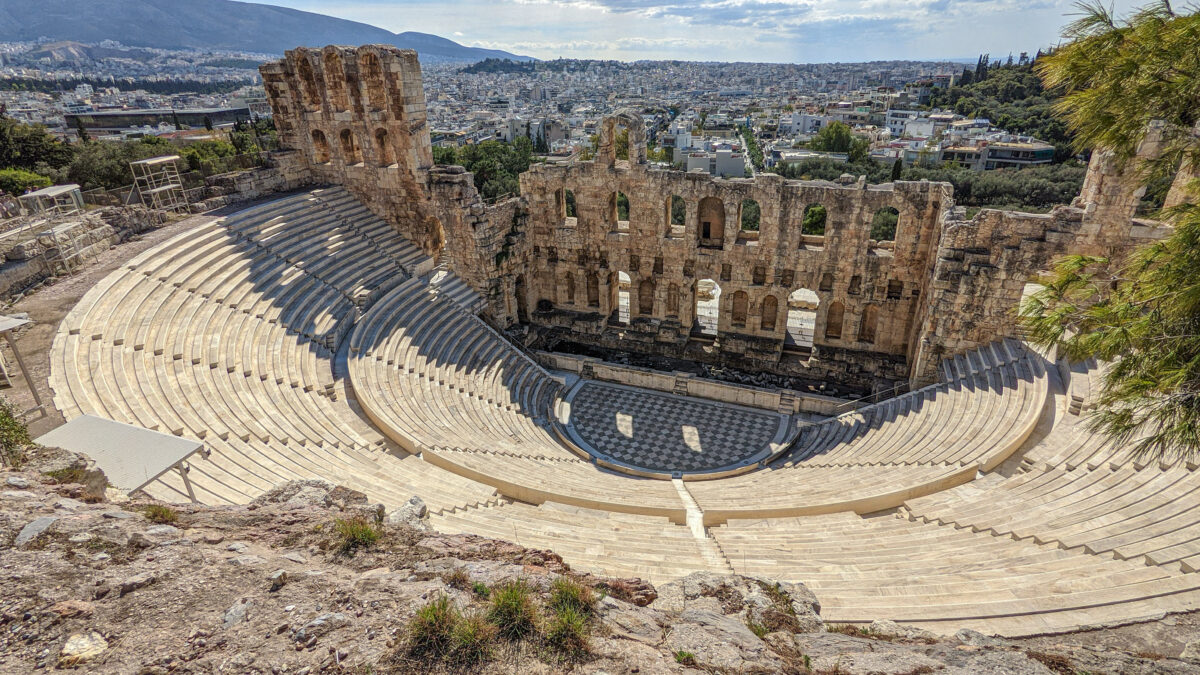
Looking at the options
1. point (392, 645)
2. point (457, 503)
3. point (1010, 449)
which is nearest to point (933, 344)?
point (1010, 449)

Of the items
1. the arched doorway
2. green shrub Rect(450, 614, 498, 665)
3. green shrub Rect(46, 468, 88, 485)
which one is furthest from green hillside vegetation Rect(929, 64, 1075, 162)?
green shrub Rect(46, 468, 88, 485)

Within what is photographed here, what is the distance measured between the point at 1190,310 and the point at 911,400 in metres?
13.6

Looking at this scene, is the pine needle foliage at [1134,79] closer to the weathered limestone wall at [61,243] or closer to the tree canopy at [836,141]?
the weathered limestone wall at [61,243]

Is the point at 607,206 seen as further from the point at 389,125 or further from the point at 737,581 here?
the point at 737,581

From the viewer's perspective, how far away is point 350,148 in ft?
86.0

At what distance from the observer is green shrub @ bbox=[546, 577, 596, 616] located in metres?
5.81

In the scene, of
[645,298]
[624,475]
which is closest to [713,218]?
[645,298]

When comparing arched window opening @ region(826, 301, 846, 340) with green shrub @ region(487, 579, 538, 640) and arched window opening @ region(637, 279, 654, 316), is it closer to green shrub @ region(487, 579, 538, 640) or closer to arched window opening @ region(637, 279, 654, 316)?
arched window opening @ region(637, 279, 654, 316)

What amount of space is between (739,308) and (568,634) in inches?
829

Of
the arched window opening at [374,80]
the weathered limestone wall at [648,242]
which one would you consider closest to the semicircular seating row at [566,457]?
the weathered limestone wall at [648,242]

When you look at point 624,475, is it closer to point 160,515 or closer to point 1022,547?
point 1022,547

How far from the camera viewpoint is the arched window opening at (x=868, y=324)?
2305cm

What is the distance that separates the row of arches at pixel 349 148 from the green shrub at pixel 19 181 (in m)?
15.5

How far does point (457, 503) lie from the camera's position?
12.4 meters
